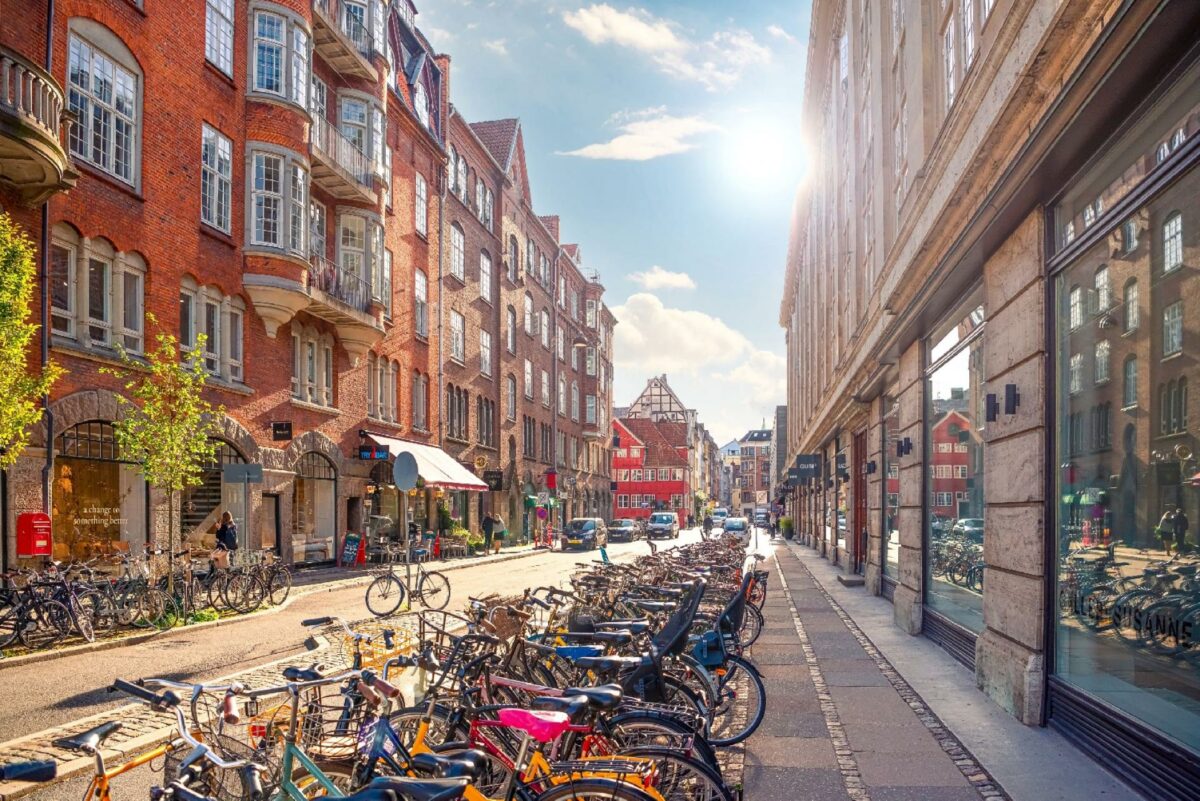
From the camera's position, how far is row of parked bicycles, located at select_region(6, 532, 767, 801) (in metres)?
3.60

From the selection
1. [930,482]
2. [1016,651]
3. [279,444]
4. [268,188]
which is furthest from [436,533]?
[1016,651]

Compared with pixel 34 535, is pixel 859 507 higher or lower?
lower

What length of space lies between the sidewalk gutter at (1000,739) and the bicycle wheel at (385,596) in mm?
8061

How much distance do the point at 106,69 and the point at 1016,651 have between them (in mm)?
18408

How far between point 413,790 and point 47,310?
16314 millimetres

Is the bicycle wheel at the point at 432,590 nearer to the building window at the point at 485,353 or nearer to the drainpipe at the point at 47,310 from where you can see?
the drainpipe at the point at 47,310

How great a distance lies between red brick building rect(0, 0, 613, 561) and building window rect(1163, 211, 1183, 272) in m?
14.6

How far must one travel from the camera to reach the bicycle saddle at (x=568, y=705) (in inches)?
153

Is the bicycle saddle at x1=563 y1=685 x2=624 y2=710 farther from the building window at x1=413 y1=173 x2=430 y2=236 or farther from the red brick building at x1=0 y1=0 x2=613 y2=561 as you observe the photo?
the building window at x1=413 y1=173 x2=430 y2=236

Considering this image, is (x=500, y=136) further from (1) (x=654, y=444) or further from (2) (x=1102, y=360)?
(1) (x=654, y=444)

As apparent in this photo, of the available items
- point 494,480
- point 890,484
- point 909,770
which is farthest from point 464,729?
point 494,480

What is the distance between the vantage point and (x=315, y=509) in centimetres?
2734

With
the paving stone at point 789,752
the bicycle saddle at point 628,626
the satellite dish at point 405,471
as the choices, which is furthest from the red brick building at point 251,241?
the paving stone at point 789,752

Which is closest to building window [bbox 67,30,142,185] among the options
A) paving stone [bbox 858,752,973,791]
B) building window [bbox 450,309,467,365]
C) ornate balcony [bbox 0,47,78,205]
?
ornate balcony [bbox 0,47,78,205]
